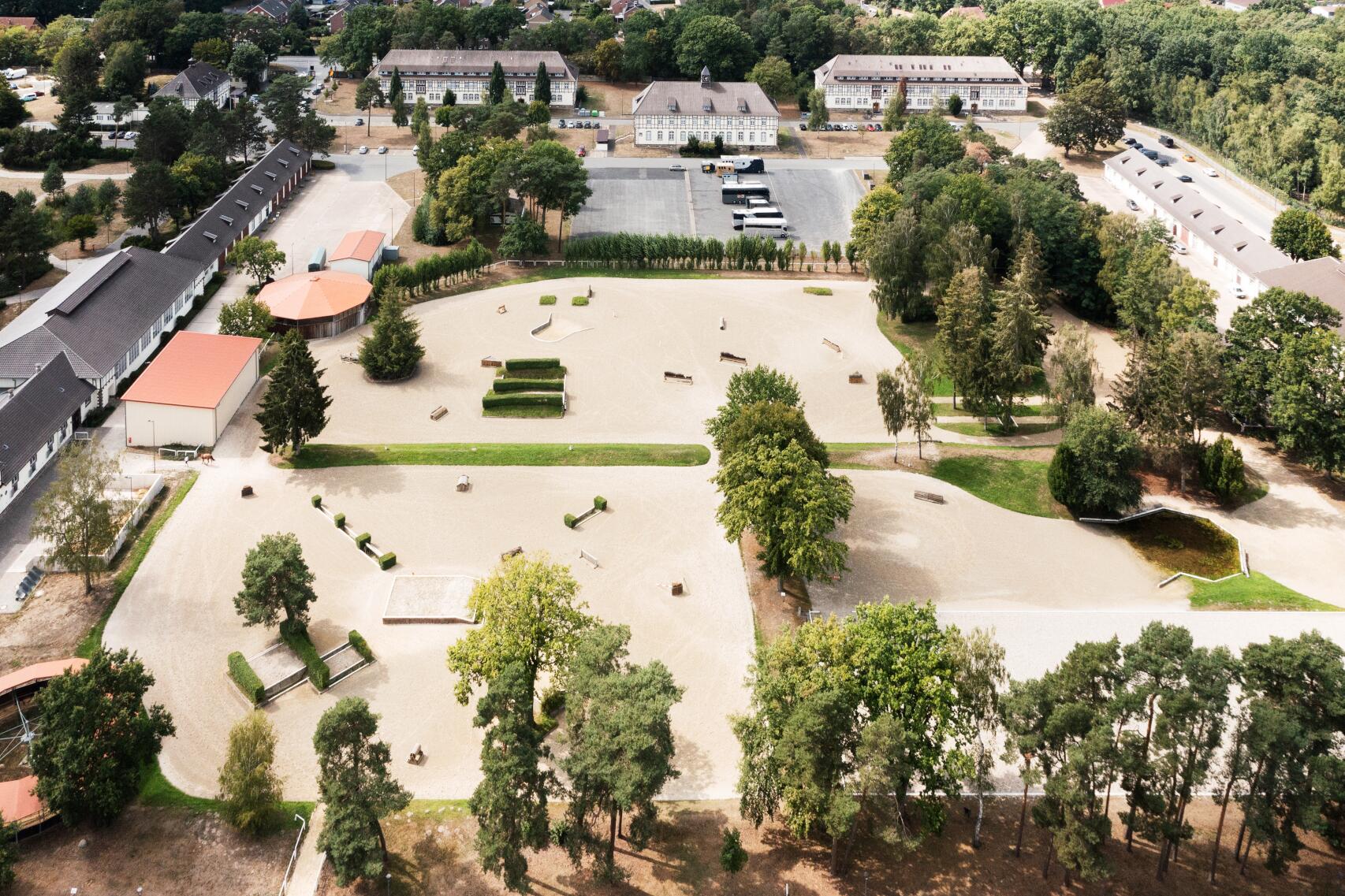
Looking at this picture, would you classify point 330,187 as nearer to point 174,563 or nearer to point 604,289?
point 604,289

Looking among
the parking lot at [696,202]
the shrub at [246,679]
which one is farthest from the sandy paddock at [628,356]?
the shrub at [246,679]

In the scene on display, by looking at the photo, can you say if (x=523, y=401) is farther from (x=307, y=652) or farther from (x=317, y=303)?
(x=307, y=652)

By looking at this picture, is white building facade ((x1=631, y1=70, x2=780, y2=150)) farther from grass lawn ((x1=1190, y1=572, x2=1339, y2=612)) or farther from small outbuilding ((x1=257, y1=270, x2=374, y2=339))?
grass lawn ((x1=1190, y1=572, x2=1339, y2=612))

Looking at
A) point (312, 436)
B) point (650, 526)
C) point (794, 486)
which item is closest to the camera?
point (794, 486)

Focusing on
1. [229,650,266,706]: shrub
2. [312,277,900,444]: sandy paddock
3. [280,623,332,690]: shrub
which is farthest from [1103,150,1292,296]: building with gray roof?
[229,650,266,706]: shrub

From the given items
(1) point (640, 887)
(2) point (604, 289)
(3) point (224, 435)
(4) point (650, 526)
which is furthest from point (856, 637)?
(2) point (604, 289)

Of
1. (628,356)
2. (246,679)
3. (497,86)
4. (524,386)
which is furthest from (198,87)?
(246,679)

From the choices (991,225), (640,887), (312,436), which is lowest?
(640,887)
